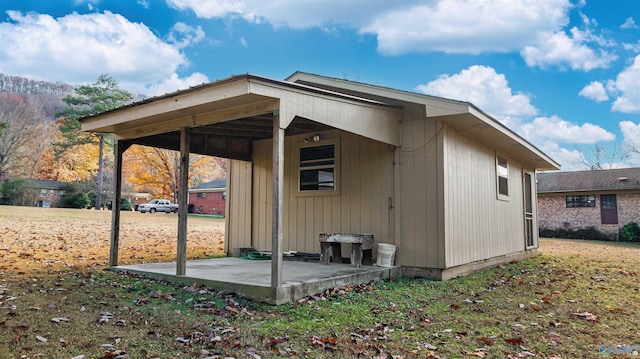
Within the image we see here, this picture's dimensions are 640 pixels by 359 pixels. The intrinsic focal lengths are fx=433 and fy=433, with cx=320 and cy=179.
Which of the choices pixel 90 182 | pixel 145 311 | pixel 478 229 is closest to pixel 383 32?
pixel 478 229

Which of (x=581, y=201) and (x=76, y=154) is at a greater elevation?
(x=76, y=154)

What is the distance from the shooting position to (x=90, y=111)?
3117 cm

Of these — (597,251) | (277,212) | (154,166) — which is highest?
(154,166)

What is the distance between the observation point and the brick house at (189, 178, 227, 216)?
115 ft

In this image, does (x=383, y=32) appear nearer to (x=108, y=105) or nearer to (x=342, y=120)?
(x=342, y=120)

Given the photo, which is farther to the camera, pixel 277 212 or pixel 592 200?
pixel 592 200

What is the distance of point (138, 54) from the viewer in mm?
41031

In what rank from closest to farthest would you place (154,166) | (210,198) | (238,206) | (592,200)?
(238,206) < (592,200) < (154,166) < (210,198)

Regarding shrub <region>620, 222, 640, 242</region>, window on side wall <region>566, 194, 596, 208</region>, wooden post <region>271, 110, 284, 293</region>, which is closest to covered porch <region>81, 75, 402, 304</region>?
wooden post <region>271, 110, 284, 293</region>

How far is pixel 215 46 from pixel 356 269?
80.8 feet

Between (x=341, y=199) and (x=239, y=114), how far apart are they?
308 cm

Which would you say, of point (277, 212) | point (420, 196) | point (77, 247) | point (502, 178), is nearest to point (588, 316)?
point (420, 196)

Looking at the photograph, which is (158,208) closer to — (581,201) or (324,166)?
(324,166)

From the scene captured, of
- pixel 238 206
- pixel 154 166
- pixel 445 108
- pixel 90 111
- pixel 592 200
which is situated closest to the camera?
pixel 445 108
